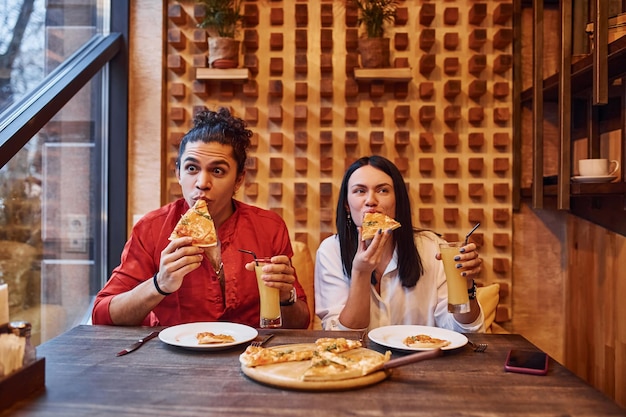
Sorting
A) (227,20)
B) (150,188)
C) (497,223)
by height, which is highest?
(227,20)

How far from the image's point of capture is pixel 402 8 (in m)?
A: 3.46

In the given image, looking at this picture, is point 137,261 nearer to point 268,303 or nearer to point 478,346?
point 268,303

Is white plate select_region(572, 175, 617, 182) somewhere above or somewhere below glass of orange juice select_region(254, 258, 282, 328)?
above

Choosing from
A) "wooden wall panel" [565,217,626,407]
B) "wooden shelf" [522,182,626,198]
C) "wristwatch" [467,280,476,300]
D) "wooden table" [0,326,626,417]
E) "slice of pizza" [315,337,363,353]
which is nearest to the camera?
"wooden table" [0,326,626,417]

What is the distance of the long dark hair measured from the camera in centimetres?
248

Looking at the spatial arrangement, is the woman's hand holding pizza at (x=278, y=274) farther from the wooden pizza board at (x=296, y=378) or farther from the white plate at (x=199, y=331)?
the wooden pizza board at (x=296, y=378)

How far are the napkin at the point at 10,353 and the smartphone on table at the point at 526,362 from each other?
1.25 meters

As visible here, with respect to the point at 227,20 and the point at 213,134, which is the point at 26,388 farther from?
the point at 227,20

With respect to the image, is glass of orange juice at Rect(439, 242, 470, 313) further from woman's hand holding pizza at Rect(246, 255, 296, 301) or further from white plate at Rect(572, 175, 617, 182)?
white plate at Rect(572, 175, 617, 182)

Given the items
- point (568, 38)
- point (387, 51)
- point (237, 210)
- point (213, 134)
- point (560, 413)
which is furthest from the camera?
point (387, 51)

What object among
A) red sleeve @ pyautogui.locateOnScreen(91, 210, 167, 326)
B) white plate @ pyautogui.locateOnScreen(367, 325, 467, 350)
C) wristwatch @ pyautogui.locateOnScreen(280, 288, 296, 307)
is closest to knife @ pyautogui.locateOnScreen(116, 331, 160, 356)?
red sleeve @ pyautogui.locateOnScreen(91, 210, 167, 326)

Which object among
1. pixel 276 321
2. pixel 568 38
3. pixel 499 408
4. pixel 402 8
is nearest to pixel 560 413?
pixel 499 408

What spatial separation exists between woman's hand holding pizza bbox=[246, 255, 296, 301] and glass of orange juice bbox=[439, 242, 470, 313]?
0.55m

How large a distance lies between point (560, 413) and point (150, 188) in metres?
2.87
